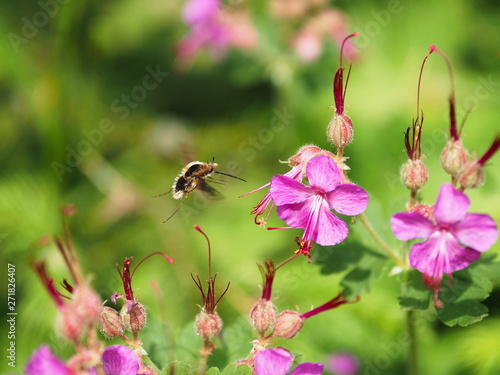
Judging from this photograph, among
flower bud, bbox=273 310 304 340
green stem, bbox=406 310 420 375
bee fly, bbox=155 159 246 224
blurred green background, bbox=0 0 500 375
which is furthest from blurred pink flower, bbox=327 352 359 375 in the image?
flower bud, bbox=273 310 304 340

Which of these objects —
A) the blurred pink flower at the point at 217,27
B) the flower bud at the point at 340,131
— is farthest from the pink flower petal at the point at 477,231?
the blurred pink flower at the point at 217,27

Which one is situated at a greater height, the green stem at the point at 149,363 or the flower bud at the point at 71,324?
the flower bud at the point at 71,324

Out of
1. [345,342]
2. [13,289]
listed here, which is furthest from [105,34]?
[345,342]

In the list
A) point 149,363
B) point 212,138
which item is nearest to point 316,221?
point 149,363

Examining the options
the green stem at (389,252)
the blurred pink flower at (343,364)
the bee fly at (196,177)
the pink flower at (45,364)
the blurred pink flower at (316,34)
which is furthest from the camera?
the blurred pink flower at (316,34)

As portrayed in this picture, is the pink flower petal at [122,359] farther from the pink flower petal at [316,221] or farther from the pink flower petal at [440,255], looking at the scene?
the pink flower petal at [440,255]

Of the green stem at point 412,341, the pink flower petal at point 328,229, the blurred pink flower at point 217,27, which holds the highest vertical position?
the blurred pink flower at point 217,27

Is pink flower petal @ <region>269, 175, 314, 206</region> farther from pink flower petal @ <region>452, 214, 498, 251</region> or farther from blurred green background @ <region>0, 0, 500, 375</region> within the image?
blurred green background @ <region>0, 0, 500, 375</region>

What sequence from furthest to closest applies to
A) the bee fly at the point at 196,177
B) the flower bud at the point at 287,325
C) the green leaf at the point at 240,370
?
the bee fly at the point at 196,177, the flower bud at the point at 287,325, the green leaf at the point at 240,370

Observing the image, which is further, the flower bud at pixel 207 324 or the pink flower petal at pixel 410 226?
the flower bud at pixel 207 324
